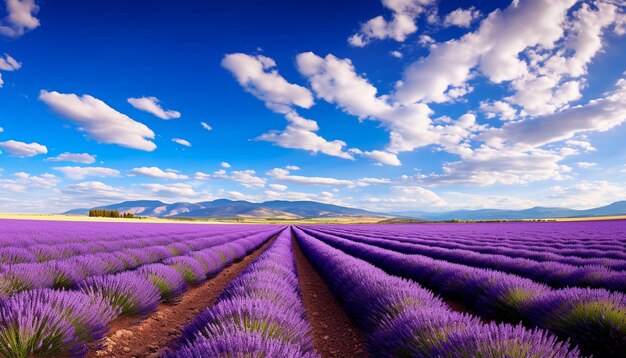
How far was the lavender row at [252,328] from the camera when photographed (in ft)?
5.86

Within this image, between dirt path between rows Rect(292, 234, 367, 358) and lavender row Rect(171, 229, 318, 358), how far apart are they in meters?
0.60

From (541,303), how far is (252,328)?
3.16m

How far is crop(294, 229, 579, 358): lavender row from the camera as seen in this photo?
1.85 metres

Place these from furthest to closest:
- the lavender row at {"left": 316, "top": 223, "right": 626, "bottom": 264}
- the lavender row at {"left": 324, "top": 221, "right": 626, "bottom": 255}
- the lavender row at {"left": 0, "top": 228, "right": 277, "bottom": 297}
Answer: the lavender row at {"left": 324, "top": 221, "right": 626, "bottom": 255} < the lavender row at {"left": 316, "top": 223, "right": 626, "bottom": 264} < the lavender row at {"left": 0, "top": 228, "right": 277, "bottom": 297}

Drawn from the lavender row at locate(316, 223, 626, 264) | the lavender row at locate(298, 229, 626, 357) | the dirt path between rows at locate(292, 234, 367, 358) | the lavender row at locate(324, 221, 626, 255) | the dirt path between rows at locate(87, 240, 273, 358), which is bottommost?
the dirt path between rows at locate(292, 234, 367, 358)

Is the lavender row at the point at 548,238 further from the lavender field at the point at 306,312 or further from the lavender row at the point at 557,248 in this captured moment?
the lavender field at the point at 306,312

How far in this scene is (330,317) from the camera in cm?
514

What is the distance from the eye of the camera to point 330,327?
183 inches

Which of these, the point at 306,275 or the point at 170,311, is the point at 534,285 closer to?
the point at 170,311

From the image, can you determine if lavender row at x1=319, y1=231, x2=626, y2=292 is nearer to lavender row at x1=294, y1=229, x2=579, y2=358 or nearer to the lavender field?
the lavender field

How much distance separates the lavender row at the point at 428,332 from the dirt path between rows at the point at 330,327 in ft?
0.66

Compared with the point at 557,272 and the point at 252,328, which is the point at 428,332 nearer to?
the point at 252,328

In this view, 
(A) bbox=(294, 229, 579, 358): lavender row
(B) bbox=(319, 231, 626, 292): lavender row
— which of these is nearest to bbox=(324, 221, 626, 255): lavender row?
(B) bbox=(319, 231, 626, 292): lavender row

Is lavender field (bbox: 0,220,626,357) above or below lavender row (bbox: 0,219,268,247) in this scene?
below
